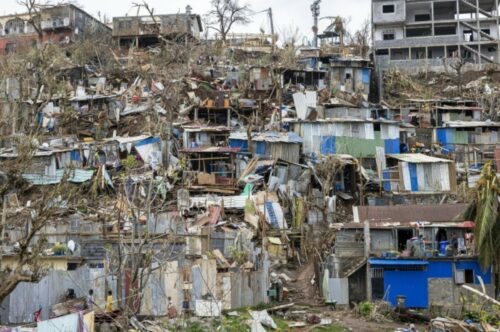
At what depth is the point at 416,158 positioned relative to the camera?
30.6 meters

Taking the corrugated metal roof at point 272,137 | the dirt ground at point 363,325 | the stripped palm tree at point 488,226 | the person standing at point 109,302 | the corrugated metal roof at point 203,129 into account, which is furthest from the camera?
the corrugated metal roof at point 203,129

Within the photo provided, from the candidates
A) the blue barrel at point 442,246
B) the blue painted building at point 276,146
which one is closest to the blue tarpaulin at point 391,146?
the blue painted building at point 276,146

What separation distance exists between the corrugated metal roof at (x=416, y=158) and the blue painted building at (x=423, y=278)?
9.88 metres

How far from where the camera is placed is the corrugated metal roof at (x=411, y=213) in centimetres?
2322

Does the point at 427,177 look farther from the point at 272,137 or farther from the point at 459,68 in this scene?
the point at 459,68

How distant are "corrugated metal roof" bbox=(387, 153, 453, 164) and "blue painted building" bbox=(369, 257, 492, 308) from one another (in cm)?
988

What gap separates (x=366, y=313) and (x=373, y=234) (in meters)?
3.74

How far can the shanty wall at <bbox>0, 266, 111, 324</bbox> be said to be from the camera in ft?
51.5

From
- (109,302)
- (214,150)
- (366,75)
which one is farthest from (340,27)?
(109,302)

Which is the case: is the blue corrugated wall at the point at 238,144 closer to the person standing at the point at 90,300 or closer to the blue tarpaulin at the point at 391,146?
the blue tarpaulin at the point at 391,146

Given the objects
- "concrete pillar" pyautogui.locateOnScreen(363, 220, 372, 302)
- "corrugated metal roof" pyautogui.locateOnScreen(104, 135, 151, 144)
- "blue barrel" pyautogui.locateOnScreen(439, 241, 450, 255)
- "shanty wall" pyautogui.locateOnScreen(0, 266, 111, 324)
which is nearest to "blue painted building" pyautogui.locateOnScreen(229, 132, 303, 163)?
"corrugated metal roof" pyautogui.locateOnScreen(104, 135, 151, 144)

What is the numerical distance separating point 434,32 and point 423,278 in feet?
109

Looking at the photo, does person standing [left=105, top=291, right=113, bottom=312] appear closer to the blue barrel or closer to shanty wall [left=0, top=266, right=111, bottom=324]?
shanty wall [left=0, top=266, right=111, bottom=324]

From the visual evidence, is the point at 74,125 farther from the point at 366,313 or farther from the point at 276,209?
the point at 366,313
